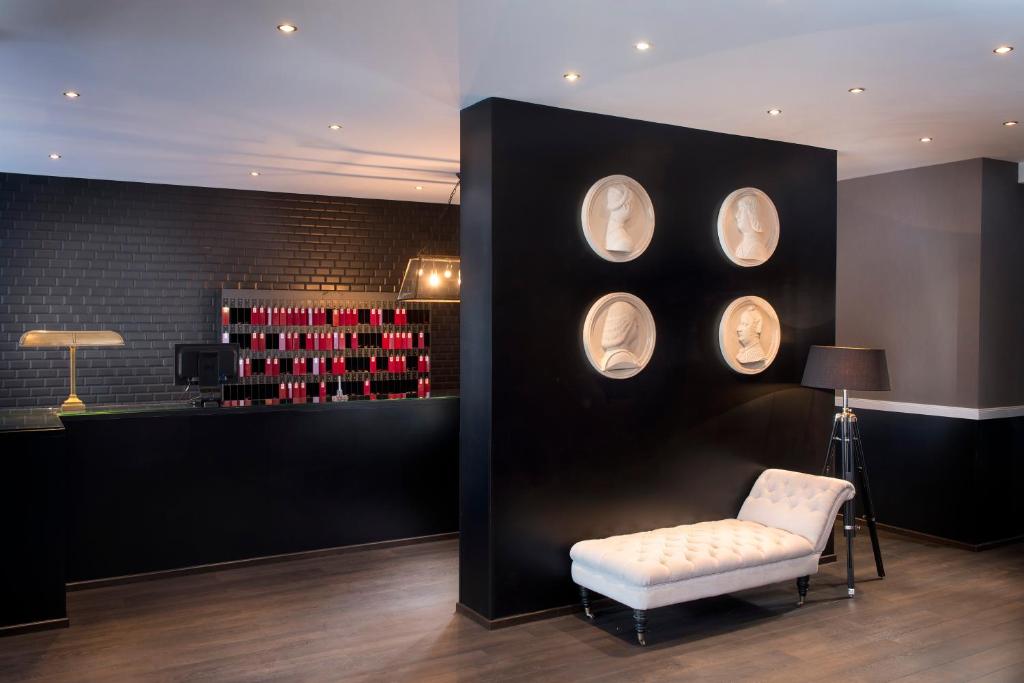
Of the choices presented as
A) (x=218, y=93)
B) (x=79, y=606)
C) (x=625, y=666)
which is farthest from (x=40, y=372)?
(x=625, y=666)

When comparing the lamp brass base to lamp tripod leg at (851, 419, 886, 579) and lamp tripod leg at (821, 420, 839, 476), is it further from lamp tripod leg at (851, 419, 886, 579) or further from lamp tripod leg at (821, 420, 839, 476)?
lamp tripod leg at (851, 419, 886, 579)

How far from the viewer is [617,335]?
16.5 ft

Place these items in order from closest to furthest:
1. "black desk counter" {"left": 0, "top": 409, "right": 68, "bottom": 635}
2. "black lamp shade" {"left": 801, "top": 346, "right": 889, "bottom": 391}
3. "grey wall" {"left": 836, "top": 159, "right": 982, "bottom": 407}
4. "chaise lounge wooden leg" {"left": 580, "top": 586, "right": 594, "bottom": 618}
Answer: "black desk counter" {"left": 0, "top": 409, "right": 68, "bottom": 635} → "chaise lounge wooden leg" {"left": 580, "top": 586, "right": 594, "bottom": 618} → "black lamp shade" {"left": 801, "top": 346, "right": 889, "bottom": 391} → "grey wall" {"left": 836, "top": 159, "right": 982, "bottom": 407}

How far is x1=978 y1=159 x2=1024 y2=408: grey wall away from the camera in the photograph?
642cm

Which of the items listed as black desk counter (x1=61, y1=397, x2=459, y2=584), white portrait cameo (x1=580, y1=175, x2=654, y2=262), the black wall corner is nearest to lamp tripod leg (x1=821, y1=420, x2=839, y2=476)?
white portrait cameo (x1=580, y1=175, x2=654, y2=262)

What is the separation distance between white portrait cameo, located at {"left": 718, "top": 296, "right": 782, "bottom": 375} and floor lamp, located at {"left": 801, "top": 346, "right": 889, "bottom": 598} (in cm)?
28

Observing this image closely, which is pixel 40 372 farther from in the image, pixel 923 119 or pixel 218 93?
pixel 923 119

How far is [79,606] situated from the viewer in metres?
5.06

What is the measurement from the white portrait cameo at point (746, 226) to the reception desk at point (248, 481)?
7.69ft

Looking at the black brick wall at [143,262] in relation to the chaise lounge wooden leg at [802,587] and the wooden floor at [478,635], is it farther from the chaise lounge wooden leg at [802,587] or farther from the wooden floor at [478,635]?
the chaise lounge wooden leg at [802,587]

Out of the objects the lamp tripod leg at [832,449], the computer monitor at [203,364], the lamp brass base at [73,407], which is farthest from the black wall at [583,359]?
the lamp brass base at [73,407]

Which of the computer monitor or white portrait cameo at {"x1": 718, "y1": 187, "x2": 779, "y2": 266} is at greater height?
white portrait cameo at {"x1": 718, "y1": 187, "x2": 779, "y2": 266}

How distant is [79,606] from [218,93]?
2978 millimetres

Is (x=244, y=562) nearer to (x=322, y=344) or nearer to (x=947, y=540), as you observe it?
(x=322, y=344)
